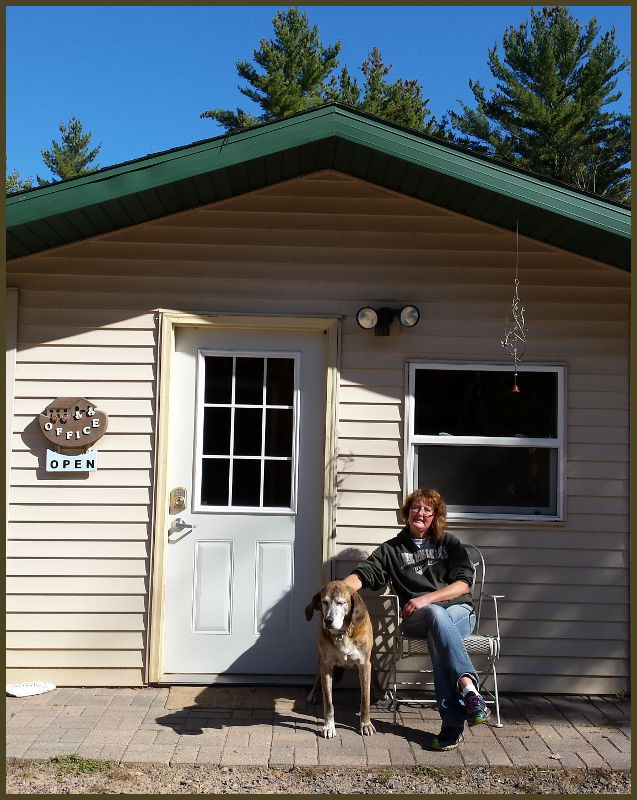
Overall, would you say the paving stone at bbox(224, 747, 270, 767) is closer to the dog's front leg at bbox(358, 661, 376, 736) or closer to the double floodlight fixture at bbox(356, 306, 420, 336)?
the dog's front leg at bbox(358, 661, 376, 736)

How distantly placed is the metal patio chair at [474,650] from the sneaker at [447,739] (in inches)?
13.8

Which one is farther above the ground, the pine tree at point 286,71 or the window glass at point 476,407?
the pine tree at point 286,71

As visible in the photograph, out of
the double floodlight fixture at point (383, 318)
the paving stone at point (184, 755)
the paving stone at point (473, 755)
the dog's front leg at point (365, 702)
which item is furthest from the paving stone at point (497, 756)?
the double floodlight fixture at point (383, 318)

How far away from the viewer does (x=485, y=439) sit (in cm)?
535

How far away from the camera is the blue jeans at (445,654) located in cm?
429

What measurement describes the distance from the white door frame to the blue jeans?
31.6 inches

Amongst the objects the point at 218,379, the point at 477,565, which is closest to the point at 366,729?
the point at 477,565

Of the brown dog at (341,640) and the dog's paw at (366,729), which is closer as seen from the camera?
the brown dog at (341,640)

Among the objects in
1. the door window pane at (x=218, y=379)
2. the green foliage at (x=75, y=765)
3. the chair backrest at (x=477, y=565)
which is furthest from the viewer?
the door window pane at (x=218, y=379)

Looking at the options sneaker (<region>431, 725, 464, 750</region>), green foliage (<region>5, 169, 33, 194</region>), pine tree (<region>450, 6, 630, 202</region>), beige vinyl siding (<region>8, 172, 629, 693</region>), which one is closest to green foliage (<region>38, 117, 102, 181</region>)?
green foliage (<region>5, 169, 33, 194</region>)

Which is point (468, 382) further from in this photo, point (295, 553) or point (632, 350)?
point (295, 553)

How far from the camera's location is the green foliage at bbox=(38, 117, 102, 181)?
2731 cm

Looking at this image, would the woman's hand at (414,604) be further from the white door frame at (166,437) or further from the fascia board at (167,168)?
the fascia board at (167,168)

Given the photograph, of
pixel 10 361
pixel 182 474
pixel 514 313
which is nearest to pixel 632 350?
pixel 514 313
